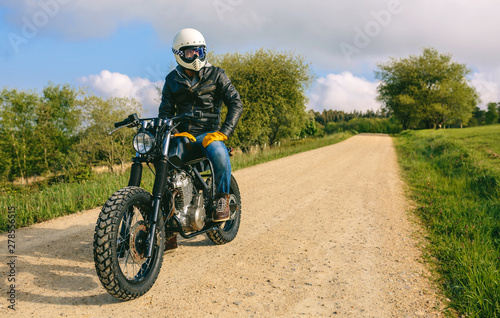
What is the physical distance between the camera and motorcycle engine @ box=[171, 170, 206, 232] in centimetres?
350

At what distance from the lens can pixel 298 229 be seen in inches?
204

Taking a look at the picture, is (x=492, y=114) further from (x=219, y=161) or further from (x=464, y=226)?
(x=219, y=161)

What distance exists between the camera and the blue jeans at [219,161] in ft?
12.7

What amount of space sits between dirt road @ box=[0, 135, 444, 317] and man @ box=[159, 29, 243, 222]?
788 mm

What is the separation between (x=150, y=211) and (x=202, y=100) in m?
1.69

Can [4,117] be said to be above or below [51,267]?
above

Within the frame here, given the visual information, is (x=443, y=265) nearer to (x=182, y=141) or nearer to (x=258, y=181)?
(x=182, y=141)

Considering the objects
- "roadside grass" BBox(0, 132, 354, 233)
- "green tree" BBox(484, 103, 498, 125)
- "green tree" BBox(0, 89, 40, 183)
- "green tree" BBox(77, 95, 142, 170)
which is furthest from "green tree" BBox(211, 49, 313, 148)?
"green tree" BBox(484, 103, 498, 125)

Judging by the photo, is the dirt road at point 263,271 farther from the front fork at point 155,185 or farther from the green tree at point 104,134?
the green tree at point 104,134

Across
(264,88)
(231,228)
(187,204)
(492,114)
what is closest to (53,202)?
(231,228)

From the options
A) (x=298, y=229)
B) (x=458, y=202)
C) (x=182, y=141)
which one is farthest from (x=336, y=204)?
(x=182, y=141)

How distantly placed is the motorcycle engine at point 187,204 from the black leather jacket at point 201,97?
74 cm

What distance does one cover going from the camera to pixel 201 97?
4.12 m

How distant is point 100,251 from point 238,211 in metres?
2.50
